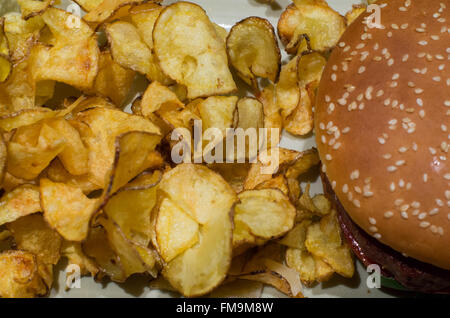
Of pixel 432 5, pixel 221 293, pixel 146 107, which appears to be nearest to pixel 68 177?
pixel 146 107

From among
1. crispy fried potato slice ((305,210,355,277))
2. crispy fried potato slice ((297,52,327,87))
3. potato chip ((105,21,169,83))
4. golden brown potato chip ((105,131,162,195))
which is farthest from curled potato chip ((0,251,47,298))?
crispy fried potato slice ((297,52,327,87))

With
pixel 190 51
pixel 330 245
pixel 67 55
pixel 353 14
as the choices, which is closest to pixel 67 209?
pixel 67 55

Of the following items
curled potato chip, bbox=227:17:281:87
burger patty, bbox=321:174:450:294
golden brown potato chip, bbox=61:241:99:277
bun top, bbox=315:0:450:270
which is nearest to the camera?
bun top, bbox=315:0:450:270

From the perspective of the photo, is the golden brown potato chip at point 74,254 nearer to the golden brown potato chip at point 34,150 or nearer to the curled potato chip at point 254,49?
the golden brown potato chip at point 34,150

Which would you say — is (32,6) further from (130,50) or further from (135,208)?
(135,208)

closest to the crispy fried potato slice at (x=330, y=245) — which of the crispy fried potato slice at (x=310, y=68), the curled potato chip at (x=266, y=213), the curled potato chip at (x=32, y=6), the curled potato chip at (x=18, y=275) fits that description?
the curled potato chip at (x=266, y=213)

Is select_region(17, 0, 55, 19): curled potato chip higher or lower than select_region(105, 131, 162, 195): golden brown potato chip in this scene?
higher

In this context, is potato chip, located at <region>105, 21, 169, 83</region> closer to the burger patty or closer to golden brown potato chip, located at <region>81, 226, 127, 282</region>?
golden brown potato chip, located at <region>81, 226, 127, 282</region>
